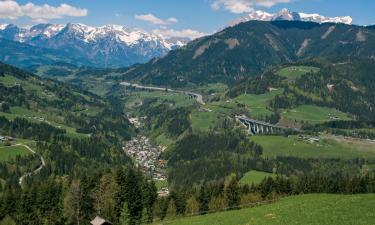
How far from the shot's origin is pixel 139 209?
467ft

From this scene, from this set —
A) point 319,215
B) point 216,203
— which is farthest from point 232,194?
point 319,215

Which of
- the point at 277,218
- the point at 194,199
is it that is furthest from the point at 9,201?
the point at 277,218

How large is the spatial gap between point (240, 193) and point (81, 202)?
49.2 meters

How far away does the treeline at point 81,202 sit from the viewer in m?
134

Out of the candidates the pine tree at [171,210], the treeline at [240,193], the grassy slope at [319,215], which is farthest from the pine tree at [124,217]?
the grassy slope at [319,215]

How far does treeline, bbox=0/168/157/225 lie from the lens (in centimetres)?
13350

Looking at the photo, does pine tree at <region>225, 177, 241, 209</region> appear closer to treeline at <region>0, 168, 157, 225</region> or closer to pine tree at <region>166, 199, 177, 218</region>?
pine tree at <region>166, 199, 177, 218</region>

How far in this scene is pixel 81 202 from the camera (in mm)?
138500

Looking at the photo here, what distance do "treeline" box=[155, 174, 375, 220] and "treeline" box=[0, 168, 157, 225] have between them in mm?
7385

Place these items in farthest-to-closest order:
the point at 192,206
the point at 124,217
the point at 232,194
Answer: the point at 232,194 < the point at 192,206 < the point at 124,217

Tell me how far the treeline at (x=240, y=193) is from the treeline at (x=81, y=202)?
739cm

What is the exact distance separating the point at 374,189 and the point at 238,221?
56.6m

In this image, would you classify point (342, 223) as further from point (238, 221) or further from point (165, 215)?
point (165, 215)

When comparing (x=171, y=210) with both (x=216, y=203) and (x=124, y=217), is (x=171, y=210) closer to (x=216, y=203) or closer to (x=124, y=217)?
A: (x=216, y=203)
